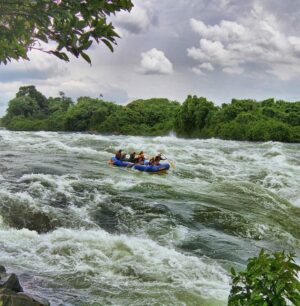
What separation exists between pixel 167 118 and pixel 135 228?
179ft

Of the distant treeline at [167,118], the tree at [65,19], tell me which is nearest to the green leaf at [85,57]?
the tree at [65,19]

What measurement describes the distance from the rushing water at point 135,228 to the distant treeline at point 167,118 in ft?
83.9

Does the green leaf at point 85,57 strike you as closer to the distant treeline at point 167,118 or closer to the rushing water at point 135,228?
the rushing water at point 135,228

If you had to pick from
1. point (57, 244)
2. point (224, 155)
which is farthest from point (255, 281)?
point (224, 155)

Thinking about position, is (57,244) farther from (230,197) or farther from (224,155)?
(224,155)

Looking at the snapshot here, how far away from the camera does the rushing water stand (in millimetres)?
6945

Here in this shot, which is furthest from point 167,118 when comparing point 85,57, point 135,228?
point 85,57

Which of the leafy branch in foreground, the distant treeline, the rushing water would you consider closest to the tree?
the leafy branch in foreground

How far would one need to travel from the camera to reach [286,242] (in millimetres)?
10031

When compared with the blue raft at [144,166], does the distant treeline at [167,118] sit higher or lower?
higher

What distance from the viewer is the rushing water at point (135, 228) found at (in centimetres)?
695

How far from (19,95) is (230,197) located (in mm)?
78400

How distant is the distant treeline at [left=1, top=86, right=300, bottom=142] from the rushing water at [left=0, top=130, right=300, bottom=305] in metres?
25.6

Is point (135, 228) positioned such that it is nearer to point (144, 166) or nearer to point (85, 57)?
point (85, 57)
